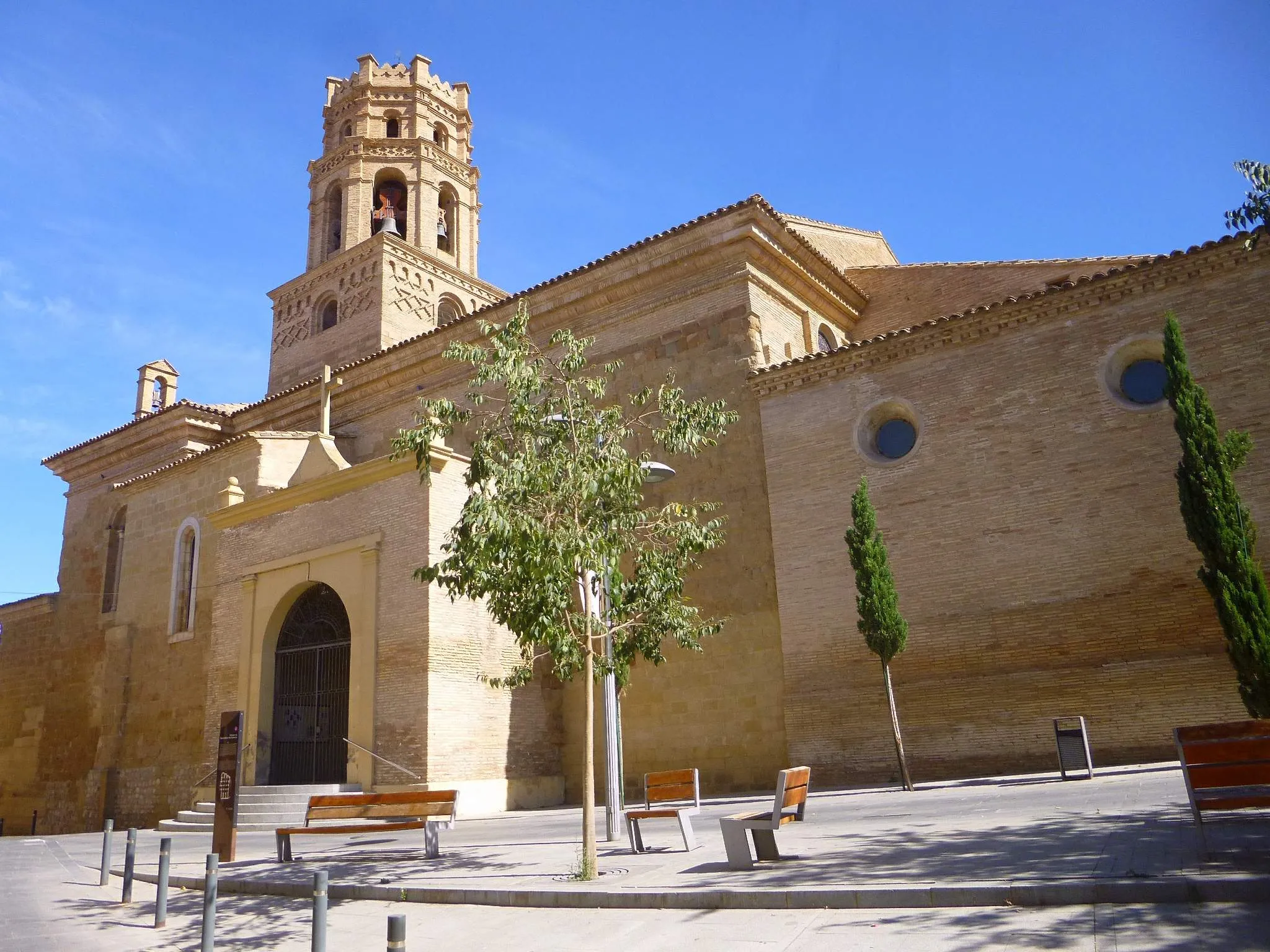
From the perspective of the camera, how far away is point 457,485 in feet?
48.7

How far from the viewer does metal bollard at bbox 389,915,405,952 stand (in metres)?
3.43

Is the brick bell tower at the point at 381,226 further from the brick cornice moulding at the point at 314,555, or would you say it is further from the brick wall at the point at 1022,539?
the brick wall at the point at 1022,539

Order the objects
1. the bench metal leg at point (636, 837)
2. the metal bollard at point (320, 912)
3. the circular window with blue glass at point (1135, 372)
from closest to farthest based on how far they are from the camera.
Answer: the metal bollard at point (320, 912), the bench metal leg at point (636, 837), the circular window with blue glass at point (1135, 372)

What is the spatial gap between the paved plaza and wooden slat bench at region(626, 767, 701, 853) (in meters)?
0.22

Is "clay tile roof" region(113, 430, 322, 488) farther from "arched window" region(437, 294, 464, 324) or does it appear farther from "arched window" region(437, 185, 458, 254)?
"arched window" region(437, 185, 458, 254)

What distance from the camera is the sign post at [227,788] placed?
30.9ft

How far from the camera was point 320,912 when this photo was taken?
14.2ft

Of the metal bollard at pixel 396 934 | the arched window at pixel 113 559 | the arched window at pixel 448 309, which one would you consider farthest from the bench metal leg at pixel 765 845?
the arched window at pixel 448 309

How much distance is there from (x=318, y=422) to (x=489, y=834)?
14.1m

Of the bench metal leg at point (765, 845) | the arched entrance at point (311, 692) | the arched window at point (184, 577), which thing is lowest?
the bench metal leg at point (765, 845)

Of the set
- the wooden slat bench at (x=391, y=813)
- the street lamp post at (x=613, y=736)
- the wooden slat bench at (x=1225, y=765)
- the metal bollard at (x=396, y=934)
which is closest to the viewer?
the metal bollard at (x=396, y=934)

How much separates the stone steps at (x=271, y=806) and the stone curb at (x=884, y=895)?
6.74 metres

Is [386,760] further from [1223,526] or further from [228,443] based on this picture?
[1223,526]

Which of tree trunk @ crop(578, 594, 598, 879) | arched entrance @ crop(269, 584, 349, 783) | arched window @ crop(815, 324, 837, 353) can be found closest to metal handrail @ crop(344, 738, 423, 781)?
arched entrance @ crop(269, 584, 349, 783)
